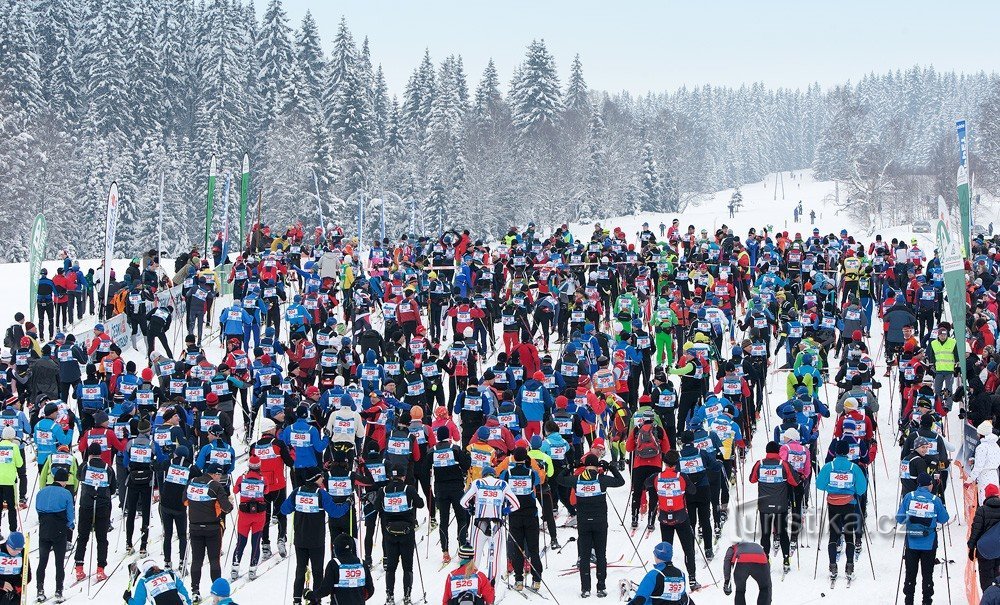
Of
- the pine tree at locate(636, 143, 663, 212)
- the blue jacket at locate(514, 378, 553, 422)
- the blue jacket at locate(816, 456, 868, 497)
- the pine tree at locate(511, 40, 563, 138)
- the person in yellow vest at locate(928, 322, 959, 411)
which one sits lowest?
the blue jacket at locate(816, 456, 868, 497)

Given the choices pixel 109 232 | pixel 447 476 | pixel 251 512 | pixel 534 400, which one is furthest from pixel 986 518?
pixel 109 232

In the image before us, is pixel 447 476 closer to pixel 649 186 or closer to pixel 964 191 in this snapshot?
pixel 964 191

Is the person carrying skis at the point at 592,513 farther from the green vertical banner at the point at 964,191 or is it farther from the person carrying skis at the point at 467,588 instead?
the green vertical banner at the point at 964,191

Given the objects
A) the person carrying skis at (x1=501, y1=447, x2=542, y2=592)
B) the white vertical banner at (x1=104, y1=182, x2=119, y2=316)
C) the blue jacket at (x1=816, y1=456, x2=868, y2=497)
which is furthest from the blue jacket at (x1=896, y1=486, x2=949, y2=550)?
the white vertical banner at (x1=104, y1=182, x2=119, y2=316)

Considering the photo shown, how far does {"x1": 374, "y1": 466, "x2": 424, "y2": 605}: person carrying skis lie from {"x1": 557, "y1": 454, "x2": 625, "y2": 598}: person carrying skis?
6.48ft

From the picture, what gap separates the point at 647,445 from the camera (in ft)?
49.4

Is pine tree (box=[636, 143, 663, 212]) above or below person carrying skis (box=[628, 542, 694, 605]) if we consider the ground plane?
above

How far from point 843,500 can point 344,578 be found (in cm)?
600

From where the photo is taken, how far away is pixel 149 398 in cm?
1772

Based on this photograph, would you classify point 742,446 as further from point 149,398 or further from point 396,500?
point 149,398

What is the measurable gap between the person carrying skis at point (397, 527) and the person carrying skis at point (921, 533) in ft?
18.2

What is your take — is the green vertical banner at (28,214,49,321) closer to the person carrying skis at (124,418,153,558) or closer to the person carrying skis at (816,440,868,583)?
the person carrying skis at (124,418,153,558)

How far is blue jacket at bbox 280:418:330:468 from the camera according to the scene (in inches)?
614

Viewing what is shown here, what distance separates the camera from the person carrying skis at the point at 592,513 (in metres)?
13.6
